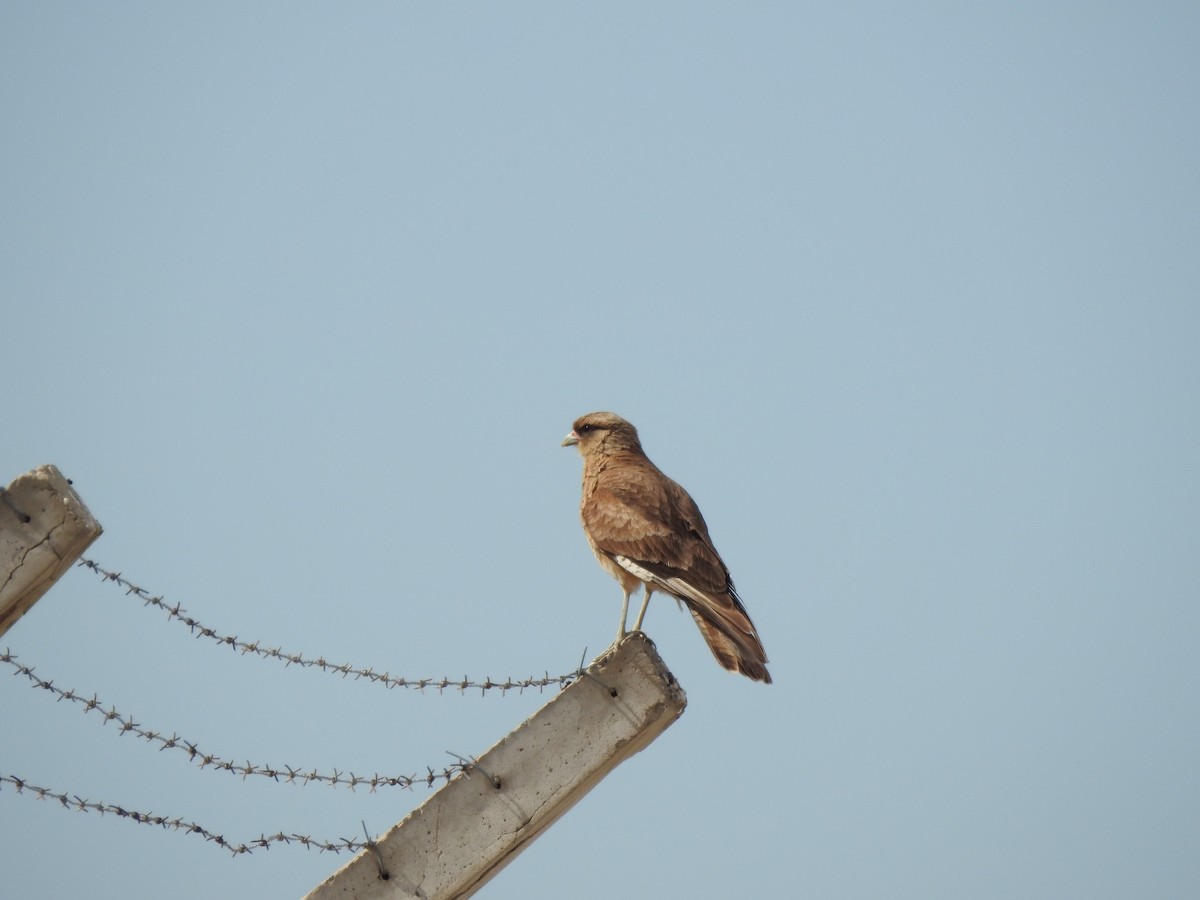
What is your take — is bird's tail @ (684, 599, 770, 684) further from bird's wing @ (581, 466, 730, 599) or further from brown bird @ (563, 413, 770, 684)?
bird's wing @ (581, 466, 730, 599)

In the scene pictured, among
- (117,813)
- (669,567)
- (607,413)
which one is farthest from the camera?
(607,413)

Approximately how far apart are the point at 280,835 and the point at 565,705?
1.04 m

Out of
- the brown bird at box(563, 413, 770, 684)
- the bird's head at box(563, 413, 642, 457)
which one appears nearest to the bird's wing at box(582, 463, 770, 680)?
the brown bird at box(563, 413, 770, 684)

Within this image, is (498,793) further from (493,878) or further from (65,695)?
(65,695)

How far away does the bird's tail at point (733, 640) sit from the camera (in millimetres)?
5668

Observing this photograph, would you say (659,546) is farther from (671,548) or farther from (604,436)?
(604,436)

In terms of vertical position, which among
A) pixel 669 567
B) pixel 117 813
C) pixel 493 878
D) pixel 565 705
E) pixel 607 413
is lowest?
pixel 117 813

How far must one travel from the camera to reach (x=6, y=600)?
3973 mm

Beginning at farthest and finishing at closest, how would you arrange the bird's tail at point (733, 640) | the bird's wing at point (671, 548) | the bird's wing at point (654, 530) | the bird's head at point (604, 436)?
the bird's head at point (604, 436) → the bird's wing at point (654, 530) → the bird's wing at point (671, 548) → the bird's tail at point (733, 640)

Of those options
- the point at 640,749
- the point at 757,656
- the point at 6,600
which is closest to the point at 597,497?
the point at 757,656

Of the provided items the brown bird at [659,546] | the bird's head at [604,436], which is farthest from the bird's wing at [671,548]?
the bird's head at [604,436]

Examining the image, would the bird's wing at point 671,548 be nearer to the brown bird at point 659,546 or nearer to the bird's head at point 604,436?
the brown bird at point 659,546

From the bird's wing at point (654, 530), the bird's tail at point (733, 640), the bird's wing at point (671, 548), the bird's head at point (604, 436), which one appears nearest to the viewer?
the bird's tail at point (733, 640)

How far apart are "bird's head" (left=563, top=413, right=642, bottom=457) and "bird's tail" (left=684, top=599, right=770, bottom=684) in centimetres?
296
